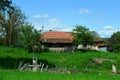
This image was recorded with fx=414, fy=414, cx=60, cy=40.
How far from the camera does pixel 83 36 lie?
86.3 metres

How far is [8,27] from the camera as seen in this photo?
91688 mm

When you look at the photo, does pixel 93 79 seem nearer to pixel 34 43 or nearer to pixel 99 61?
pixel 99 61

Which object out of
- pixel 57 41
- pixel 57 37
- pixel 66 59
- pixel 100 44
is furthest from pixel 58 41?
pixel 66 59

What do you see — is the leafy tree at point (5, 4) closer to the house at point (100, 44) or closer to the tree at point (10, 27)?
the tree at point (10, 27)

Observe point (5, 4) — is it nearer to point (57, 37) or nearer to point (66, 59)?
point (66, 59)

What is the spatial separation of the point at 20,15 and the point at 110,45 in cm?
3409

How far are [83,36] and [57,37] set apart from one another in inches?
620

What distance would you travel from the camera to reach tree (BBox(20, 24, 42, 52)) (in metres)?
75.7

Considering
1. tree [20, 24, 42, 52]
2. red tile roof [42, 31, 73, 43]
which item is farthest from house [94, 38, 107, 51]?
tree [20, 24, 42, 52]

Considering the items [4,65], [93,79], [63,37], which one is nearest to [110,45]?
[63,37]

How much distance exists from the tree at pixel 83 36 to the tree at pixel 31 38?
10.3 meters

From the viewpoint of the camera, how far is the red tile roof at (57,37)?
320 ft

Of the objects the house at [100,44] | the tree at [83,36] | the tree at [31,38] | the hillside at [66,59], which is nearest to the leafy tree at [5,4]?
the hillside at [66,59]

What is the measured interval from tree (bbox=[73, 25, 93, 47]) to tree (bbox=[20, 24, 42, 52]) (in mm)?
10266
